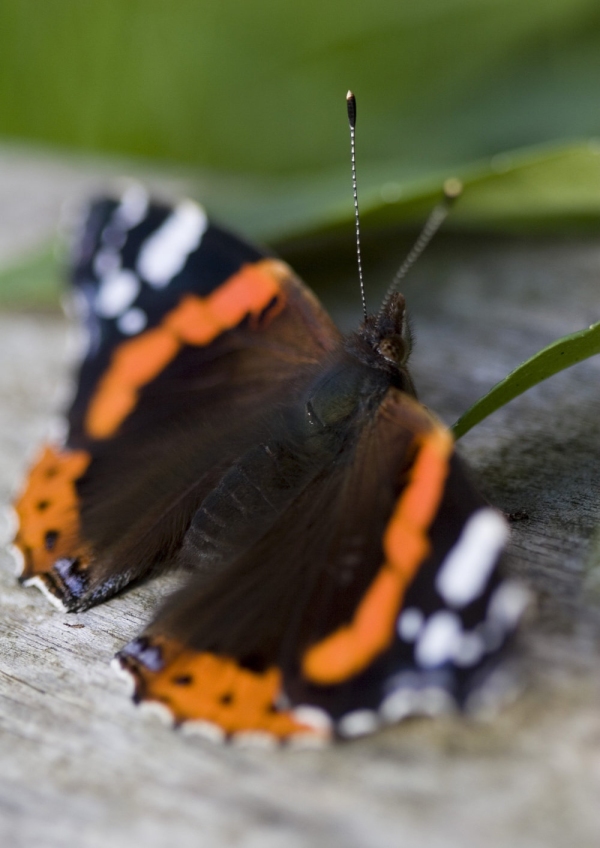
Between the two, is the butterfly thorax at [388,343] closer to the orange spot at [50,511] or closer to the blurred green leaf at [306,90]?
the orange spot at [50,511]

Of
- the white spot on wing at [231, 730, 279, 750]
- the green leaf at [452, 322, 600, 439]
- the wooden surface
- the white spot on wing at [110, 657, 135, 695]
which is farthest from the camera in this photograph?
the green leaf at [452, 322, 600, 439]

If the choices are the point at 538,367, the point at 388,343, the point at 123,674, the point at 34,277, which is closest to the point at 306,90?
the point at 34,277

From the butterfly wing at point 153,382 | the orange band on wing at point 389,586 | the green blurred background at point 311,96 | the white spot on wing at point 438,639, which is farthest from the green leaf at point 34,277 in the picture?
the white spot on wing at point 438,639

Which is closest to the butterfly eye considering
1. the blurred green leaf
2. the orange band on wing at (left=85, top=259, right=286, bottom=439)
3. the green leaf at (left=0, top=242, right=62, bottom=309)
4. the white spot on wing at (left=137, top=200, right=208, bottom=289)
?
the orange band on wing at (left=85, top=259, right=286, bottom=439)

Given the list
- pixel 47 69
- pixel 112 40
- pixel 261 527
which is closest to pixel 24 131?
pixel 47 69

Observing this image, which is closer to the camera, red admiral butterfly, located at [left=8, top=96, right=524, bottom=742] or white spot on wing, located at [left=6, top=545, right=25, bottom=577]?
red admiral butterfly, located at [left=8, top=96, right=524, bottom=742]

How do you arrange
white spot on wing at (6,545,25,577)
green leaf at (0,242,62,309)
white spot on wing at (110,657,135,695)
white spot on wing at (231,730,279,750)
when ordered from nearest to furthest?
1. white spot on wing at (231,730,279,750)
2. white spot on wing at (110,657,135,695)
3. white spot on wing at (6,545,25,577)
4. green leaf at (0,242,62,309)

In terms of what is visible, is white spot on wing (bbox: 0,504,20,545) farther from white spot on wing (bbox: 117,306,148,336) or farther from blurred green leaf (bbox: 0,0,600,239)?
blurred green leaf (bbox: 0,0,600,239)

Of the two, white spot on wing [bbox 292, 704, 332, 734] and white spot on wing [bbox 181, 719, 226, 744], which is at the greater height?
white spot on wing [bbox 181, 719, 226, 744]

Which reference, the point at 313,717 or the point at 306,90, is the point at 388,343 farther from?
the point at 306,90
